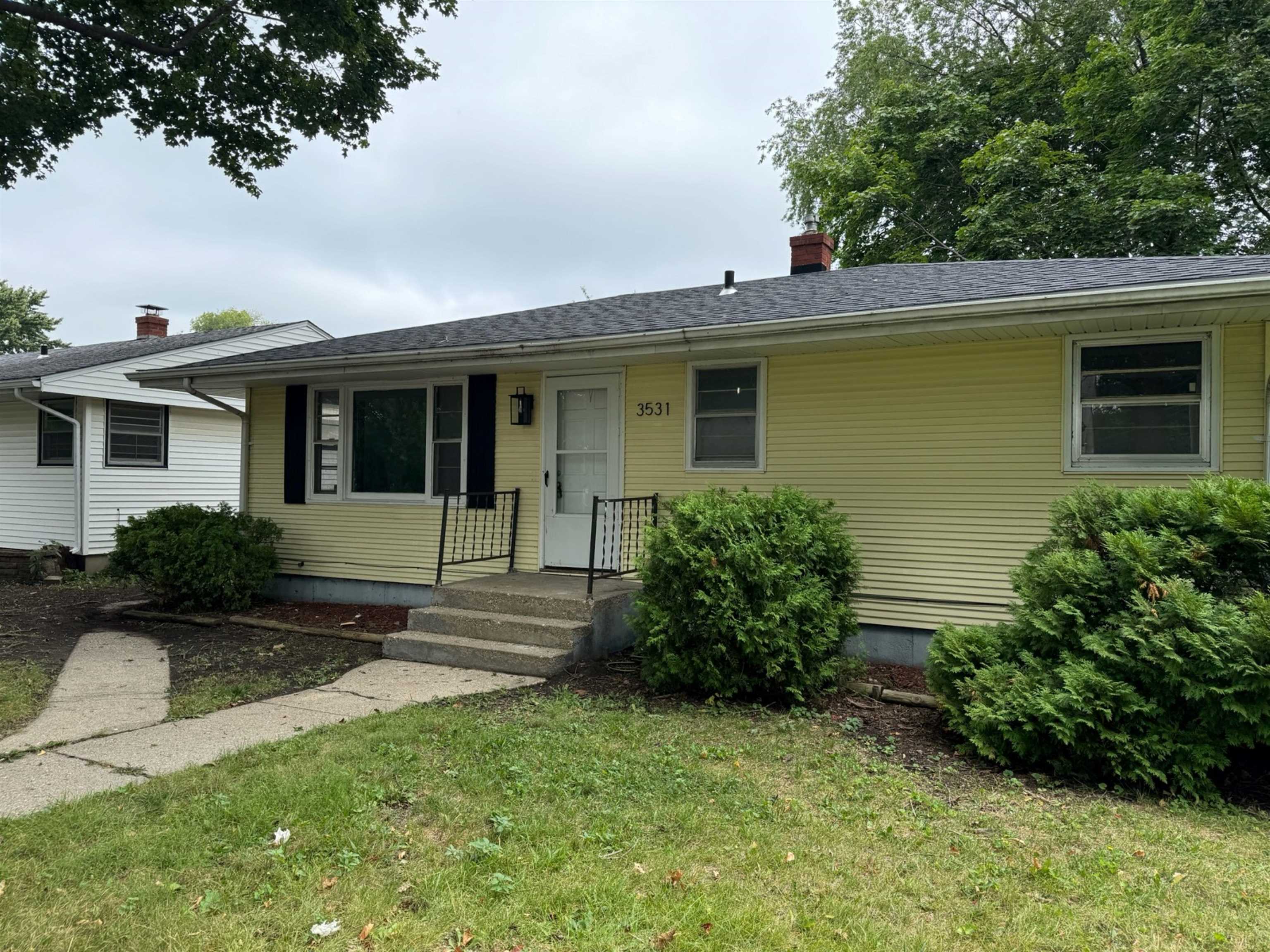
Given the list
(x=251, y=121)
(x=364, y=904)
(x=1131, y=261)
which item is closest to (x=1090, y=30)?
(x=1131, y=261)

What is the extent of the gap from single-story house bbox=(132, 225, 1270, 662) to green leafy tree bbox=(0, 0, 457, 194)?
270 cm

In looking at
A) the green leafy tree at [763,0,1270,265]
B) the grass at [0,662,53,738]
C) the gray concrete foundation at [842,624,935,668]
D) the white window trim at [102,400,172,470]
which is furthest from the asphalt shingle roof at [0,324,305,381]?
the green leafy tree at [763,0,1270,265]

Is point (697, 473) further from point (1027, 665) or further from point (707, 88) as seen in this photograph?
point (707, 88)

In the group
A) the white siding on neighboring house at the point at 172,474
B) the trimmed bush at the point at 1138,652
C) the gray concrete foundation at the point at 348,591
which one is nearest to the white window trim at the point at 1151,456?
the trimmed bush at the point at 1138,652

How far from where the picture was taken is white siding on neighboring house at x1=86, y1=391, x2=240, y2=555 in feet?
37.9

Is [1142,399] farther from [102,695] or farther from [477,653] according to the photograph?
Result: [102,695]

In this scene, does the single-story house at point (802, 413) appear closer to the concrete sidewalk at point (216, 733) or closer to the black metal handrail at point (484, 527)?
the black metal handrail at point (484, 527)

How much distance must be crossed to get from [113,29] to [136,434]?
6.24 metres

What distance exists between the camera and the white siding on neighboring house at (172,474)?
11.6 m

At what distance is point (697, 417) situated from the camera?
684 centimetres

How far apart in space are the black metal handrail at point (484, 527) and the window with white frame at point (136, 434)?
725cm

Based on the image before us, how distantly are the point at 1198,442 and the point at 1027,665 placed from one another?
240cm

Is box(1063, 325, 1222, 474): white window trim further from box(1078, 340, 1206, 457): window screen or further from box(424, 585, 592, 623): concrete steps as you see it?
box(424, 585, 592, 623): concrete steps

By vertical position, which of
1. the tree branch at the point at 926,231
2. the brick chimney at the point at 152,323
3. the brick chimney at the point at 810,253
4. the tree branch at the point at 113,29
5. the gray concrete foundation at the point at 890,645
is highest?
the tree branch at the point at 926,231
